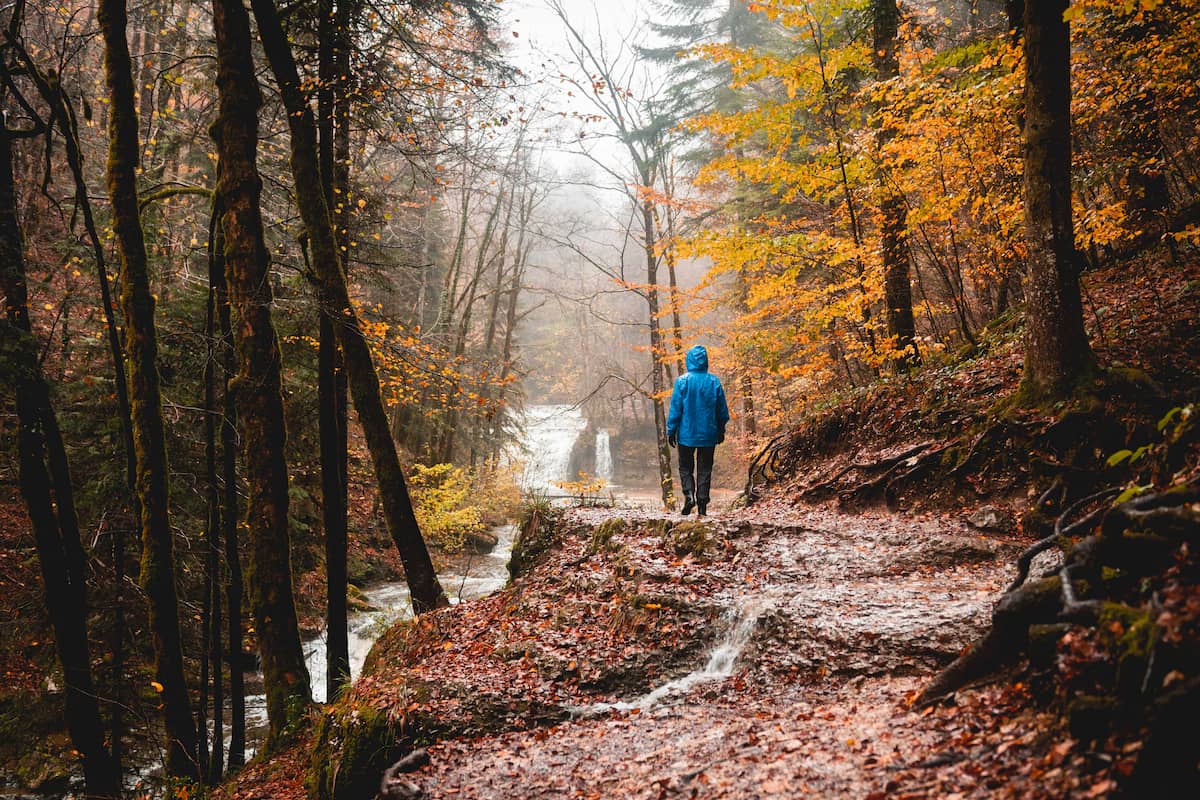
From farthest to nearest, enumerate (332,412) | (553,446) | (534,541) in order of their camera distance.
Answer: (553,446), (534,541), (332,412)

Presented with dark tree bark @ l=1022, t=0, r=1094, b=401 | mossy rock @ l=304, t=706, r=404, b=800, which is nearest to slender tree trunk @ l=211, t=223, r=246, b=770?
mossy rock @ l=304, t=706, r=404, b=800

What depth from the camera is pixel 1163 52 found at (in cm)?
652

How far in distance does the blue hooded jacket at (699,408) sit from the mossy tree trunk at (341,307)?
388 cm

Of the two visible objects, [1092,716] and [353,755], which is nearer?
[1092,716]

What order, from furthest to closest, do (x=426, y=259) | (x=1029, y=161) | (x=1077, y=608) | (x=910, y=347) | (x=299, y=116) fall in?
(x=426, y=259), (x=910, y=347), (x=299, y=116), (x=1029, y=161), (x=1077, y=608)

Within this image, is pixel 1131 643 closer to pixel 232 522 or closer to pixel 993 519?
pixel 993 519

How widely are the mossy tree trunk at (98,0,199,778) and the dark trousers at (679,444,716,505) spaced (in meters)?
6.31

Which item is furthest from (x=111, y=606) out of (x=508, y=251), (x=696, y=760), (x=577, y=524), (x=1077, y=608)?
(x=508, y=251)

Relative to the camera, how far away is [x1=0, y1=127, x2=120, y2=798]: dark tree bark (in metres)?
6.21

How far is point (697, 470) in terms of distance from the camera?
876cm

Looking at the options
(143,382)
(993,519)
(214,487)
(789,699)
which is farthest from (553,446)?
(789,699)

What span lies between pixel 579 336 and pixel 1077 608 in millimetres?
40535

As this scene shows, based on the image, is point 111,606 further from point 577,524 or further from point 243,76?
point 243,76

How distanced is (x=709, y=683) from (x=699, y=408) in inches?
159
